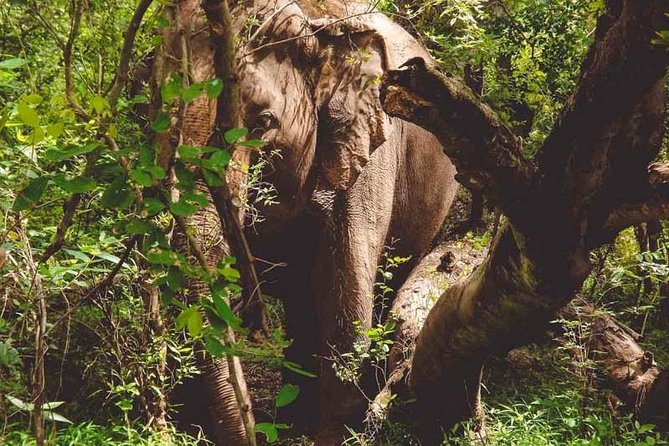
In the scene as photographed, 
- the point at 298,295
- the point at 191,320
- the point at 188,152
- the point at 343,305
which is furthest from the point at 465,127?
the point at 298,295

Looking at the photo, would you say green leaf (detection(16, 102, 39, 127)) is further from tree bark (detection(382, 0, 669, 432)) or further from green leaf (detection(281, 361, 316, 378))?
tree bark (detection(382, 0, 669, 432))

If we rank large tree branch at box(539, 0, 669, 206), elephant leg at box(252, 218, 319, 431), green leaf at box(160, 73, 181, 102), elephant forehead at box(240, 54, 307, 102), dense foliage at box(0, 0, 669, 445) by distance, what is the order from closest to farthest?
green leaf at box(160, 73, 181, 102) < dense foliage at box(0, 0, 669, 445) < large tree branch at box(539, 0, 669, 206) < elephant forehead at box(240, 54, 307, 102) < elephant leg at box(252, 218, 319, 431)

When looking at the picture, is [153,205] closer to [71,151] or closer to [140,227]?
[140,227]

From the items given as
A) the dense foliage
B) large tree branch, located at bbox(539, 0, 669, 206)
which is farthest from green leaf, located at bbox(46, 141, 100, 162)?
large tree branch, located at bbox(539, 0, 669, 206)

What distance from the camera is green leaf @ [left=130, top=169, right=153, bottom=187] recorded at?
2100mm

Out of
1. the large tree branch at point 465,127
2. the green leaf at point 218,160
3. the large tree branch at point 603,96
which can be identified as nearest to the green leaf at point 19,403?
the green leaf at point 218,160

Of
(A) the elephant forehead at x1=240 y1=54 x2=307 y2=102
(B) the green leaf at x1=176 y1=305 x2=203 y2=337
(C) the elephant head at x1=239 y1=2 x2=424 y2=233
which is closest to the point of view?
(B) the green leaf at x1=176 y1=305 x2=203 y2=337

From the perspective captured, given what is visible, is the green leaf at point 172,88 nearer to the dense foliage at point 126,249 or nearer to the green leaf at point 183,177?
the dense foliage at point 126,249

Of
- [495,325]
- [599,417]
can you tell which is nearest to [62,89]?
[495,325]

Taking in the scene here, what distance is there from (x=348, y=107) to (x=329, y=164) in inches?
15.9

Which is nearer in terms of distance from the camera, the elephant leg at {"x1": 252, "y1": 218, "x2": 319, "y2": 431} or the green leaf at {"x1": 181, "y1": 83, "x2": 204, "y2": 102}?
the green leaf at {"x1": 181, "y1": 83, "x2": 204, "y2": 102}

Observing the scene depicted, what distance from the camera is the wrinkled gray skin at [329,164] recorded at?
5625 mm

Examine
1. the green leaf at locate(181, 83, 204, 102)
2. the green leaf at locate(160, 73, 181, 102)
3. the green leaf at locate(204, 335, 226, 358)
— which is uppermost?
the green leaf at locate(160, 73, 181, 102)

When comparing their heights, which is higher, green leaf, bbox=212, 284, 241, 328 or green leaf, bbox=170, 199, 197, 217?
green leaf, bbox=170, 199, 197, 217
